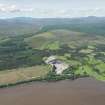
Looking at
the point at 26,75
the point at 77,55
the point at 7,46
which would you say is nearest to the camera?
the point at 26,75

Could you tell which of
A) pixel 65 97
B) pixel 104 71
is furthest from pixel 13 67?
pixel 65 97

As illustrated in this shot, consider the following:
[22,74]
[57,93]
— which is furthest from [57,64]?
[57,93]

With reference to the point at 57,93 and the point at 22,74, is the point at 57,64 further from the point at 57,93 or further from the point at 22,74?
the point at 57,93

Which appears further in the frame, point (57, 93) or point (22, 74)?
point (22, 74)

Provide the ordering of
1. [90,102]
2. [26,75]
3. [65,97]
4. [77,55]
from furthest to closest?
[77,55]
[26,75]
[65,97]
[90,102]

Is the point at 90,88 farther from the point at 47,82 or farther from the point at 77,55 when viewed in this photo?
the point at 77,55

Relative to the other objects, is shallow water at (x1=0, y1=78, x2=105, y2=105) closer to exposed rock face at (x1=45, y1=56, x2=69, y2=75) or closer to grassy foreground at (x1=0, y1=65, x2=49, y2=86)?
grassy foreground at (x1=0, y1=65, x2=49, y2=86)

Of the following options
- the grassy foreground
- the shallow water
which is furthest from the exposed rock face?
the shallow water
